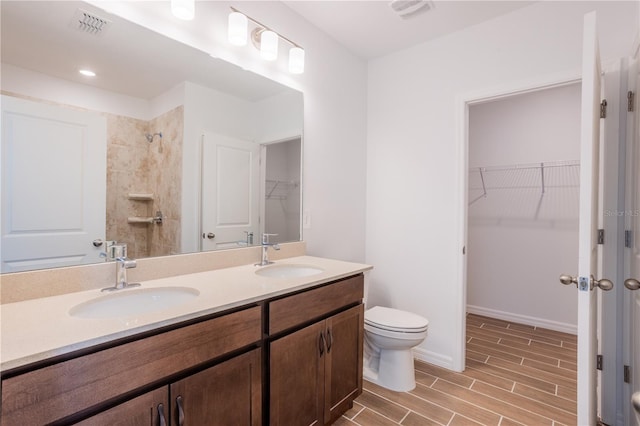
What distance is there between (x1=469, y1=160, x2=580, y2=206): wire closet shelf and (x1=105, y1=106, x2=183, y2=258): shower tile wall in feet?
10.1

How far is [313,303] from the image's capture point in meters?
1.44

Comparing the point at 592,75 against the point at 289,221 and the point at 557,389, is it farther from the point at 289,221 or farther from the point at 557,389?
the point at 557,389

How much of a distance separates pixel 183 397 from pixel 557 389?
89.6 inches

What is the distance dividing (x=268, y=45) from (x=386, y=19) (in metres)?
0.91

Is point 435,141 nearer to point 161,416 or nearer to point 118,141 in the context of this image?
point 118,141

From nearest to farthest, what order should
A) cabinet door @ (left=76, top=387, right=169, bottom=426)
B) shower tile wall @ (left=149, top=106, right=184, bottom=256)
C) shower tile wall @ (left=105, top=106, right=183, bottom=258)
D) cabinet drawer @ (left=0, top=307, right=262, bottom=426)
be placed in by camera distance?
1. cabinet drawer @ (left=0, top=307, right=262, bottom=426)
2. cabinet door @ (left=76, top=387, right=169, bottom=426)
3. shower tile wall @ (left=105, top=106, right=183, bottom=258)
4. shower tile wall @ (left=149, top=106, right=184, bottom=256)

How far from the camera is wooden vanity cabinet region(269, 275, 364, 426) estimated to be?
50.4 inches

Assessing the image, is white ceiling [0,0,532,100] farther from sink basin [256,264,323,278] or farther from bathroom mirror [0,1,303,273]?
sink basin [256,264,323,278]

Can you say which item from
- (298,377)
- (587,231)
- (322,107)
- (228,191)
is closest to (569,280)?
(587,231)

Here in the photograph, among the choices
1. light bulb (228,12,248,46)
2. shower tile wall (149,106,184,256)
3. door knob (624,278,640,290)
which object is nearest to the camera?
door knob (624,278,640,290)

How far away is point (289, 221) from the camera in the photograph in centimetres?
210

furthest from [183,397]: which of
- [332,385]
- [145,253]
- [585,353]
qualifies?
[585,353]

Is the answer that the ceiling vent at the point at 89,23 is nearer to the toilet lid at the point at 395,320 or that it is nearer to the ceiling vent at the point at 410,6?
the ceiling vent at the point at 410,6

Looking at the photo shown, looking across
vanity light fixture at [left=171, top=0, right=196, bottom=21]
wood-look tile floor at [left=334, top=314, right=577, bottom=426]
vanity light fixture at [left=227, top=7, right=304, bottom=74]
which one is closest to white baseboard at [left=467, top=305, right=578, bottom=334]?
wood-look tile floor at [left=334, top=314, right=577, bottom=426]
